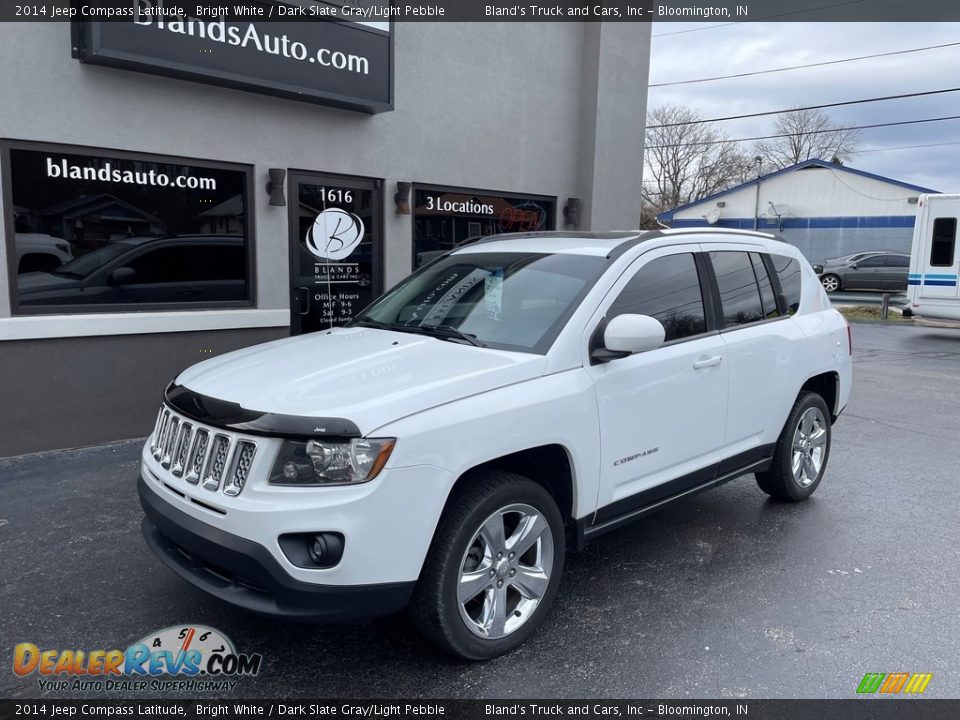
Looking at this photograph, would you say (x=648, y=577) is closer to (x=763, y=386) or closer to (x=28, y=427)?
(x=763, y=386)

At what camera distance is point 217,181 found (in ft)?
23.5

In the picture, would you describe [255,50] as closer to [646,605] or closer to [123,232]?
[123,232]

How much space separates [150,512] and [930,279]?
53.9ft

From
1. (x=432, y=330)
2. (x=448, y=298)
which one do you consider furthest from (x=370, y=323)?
(x=432, y=330)

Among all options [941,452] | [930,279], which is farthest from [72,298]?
[930,279]

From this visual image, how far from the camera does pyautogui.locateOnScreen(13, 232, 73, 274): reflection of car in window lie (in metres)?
6.12

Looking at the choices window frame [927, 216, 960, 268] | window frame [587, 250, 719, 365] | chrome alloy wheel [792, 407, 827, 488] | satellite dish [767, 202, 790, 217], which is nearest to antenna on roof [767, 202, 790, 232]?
satellite dish [767, 202, 790, 217]

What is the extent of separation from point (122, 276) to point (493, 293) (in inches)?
159

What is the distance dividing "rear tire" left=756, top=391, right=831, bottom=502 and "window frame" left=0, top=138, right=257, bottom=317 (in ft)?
16.3

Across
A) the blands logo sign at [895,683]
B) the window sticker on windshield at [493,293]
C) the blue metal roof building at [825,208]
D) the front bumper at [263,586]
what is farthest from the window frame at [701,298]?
the blue metal roof building at [825,208]

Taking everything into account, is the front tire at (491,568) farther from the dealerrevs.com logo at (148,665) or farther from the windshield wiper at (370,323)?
the windshield wiper at (370,323)

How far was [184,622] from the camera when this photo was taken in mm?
3631

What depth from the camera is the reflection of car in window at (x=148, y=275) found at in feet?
20.8

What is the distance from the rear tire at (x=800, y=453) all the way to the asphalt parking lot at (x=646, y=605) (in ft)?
0.48
